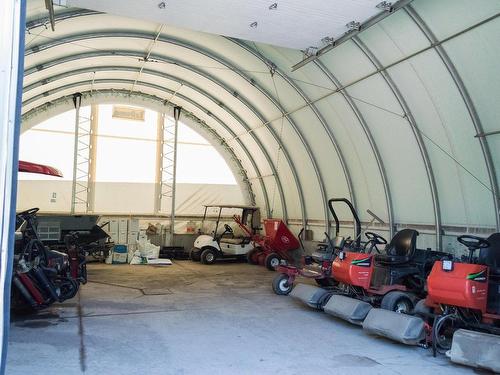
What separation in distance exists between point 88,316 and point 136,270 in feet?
16.9

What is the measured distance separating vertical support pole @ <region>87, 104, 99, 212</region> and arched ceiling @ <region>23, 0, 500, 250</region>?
2.51 ft

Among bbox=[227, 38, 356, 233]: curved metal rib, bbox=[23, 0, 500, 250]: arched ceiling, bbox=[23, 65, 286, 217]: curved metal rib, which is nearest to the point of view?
bbox=[23, 0, 500, 250]: arched ceiling

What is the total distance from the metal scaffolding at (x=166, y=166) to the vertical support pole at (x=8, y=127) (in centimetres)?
1324

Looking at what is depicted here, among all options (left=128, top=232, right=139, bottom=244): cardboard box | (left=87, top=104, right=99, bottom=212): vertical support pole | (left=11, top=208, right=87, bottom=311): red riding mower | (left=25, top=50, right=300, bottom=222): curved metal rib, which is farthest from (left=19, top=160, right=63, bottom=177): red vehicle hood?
(left=87, top=104, right=99, bottom=212): vertical support pole

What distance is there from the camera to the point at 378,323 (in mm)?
5137

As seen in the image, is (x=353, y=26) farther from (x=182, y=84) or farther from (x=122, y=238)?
(x=122, y=238)

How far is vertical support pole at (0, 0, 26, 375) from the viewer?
60.3 inches

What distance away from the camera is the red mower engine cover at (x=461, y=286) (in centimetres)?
464

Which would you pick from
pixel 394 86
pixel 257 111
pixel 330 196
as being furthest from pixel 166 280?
pixel 394 86

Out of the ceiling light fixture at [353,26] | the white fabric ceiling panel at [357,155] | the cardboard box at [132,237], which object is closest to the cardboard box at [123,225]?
the cardboard box at [132,237]

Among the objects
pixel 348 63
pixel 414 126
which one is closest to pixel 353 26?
pixel 348 63

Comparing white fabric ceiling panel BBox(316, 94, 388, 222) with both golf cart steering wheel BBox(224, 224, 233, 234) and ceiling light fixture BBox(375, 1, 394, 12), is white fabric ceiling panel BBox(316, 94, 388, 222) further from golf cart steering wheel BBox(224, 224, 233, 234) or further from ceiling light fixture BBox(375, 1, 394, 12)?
golf cart steering wheel BBox(224, 224, 233, 234)

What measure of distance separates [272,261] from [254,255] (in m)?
1.18

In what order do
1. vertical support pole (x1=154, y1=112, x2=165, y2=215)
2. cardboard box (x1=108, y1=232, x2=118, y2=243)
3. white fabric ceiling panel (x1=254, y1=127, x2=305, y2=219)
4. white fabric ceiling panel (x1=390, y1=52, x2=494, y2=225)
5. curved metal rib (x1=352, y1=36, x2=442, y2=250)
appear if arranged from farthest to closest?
vertical support pole (x1=154, y1=112, x2=165, y2=215)
cardboard box (x1=108, y1=232, x2=118, y2=243)
white fabric ceiling panel (x1=254, y1=127, x2=305, y2=219)
curved metal rib (x1=352, y1=36, x2=442, y2=250)
white fabric ceiling panel (x1=390, y1=52, x2=494, y2=225)
